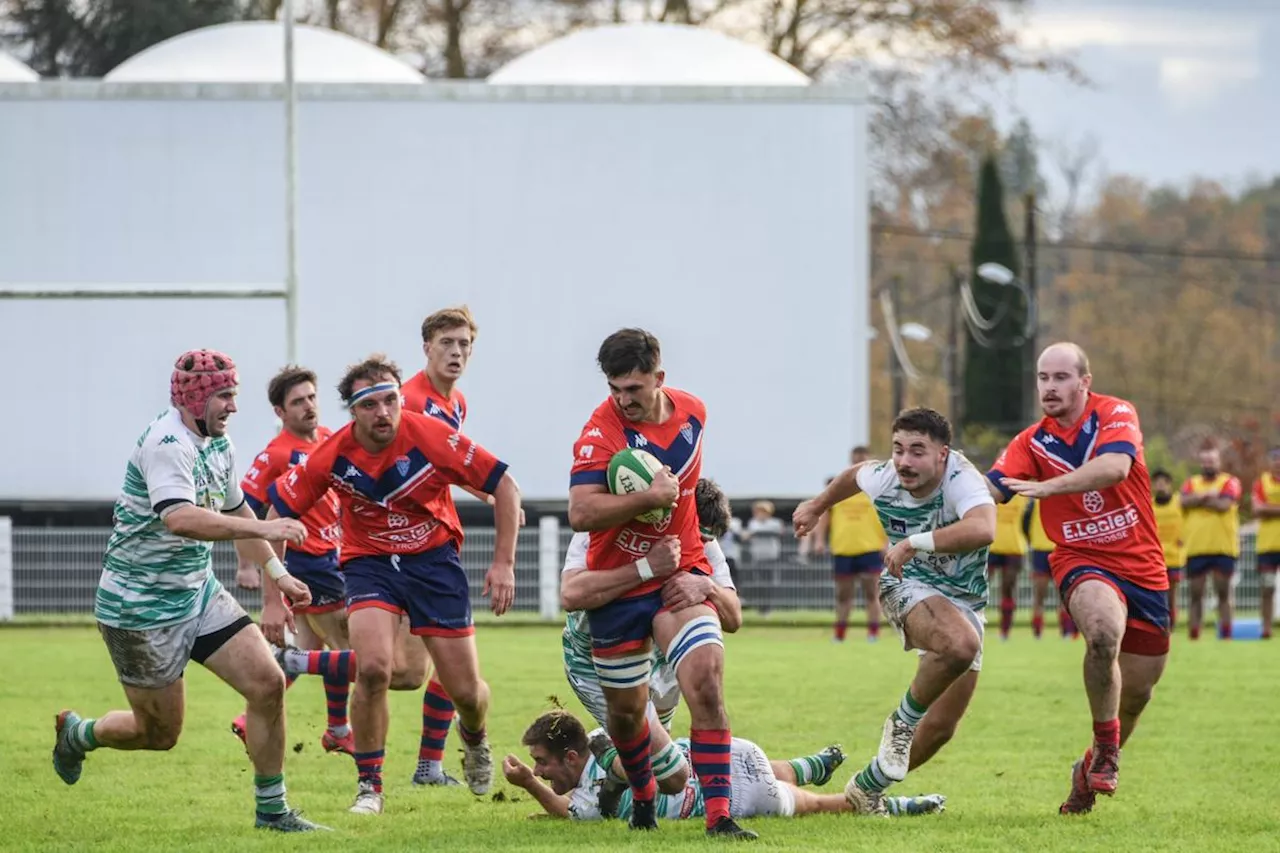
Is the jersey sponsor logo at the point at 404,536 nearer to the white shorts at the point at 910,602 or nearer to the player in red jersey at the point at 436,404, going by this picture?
the player in red jersey at the point at 436,404

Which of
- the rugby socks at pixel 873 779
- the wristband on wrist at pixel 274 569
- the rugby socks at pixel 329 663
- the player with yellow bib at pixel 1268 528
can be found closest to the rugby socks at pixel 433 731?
the rugby socks at pixel 329 663

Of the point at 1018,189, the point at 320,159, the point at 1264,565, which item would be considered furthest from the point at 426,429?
the point at 1018,189

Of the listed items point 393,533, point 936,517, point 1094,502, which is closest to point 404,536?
point 393,533

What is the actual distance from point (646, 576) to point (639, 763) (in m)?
0.91

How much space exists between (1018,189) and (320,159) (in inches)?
2017

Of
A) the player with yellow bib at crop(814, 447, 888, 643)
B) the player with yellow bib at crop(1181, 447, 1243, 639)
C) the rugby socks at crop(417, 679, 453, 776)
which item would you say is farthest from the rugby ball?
the player with yellow bib at crop(1181, 447, 1243, 639)

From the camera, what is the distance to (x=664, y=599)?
25.4ft

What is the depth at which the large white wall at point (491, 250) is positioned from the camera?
25453mm

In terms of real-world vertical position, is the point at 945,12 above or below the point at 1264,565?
above

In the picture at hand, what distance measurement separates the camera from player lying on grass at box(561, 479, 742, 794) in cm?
770

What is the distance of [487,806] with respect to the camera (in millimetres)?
9148

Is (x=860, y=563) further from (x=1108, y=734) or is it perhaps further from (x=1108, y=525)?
(x=1108, y=734)

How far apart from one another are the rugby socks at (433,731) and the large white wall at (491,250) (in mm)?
15489

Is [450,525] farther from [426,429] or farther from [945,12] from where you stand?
[945,12]
